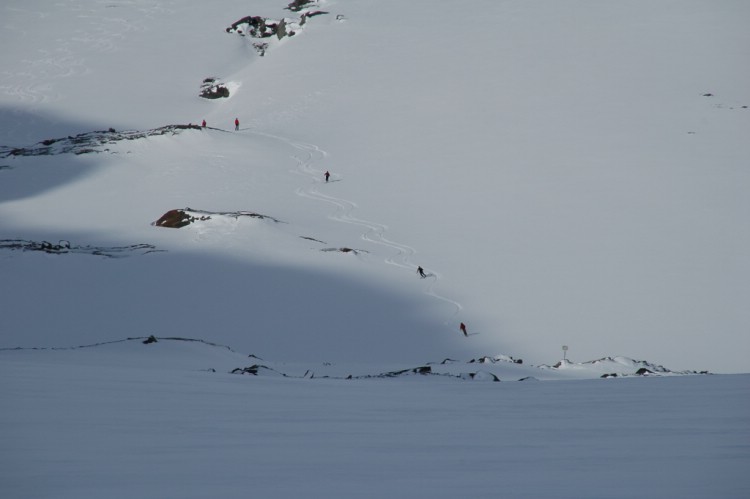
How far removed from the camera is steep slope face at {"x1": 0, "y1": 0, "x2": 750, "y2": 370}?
18328mm

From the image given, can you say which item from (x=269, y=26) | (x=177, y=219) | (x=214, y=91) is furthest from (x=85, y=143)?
(x=269, y=26)

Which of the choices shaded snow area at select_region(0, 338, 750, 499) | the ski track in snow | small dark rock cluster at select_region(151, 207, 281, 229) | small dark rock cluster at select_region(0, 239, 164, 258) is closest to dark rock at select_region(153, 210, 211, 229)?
small dark rock cluster at select_region(151, 207, 281, 229)

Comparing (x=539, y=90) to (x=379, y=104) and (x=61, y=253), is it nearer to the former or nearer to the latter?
(x=379, y=104)

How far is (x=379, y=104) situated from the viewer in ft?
146

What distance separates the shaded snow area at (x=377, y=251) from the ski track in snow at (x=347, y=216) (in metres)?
0.18

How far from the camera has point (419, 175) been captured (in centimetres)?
3241

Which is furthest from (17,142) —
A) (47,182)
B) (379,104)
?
(379,104)

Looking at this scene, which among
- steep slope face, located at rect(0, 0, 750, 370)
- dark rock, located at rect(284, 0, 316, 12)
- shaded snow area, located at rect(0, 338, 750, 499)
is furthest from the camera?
dark rock, located at rect(284, 0, 316, 12)

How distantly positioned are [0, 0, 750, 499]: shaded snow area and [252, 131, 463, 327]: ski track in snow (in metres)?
0.18

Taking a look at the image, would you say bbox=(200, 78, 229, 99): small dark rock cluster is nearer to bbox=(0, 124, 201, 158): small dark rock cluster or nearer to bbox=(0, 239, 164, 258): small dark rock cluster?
bbox=(0, 124, 201, 158): small dark rock cluster

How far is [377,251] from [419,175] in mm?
9843

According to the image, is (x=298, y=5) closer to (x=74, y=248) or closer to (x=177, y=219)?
(x=177, y=219)

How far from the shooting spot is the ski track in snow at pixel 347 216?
2139 cm

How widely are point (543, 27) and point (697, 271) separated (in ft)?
124
